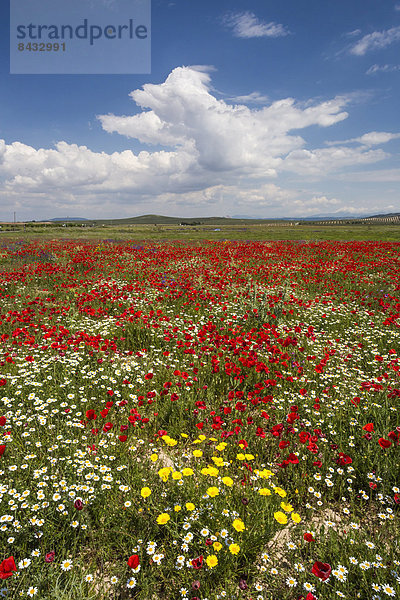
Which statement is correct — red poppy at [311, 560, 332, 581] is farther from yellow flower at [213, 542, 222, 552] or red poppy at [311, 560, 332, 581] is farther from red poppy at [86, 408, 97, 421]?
red poppy at [86, 408, 97, 421]

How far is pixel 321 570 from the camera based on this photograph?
177cm

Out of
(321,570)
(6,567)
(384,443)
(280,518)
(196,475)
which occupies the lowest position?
(196,475)

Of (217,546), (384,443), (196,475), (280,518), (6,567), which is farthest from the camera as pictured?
(196,475)

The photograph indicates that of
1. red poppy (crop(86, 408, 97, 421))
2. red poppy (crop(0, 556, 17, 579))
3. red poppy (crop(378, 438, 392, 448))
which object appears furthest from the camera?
red poppy (crop(86, 408, 97, 421))

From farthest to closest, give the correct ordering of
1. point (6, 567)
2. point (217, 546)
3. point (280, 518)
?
point (280, 518), point (217, 546), point (6, 567)

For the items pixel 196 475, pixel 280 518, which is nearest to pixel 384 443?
pixel 280 518

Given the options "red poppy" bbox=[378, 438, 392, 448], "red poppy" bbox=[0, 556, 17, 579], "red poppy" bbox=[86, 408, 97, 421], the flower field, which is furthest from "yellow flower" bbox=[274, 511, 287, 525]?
"red poppy" bbox=[86, 408, 97, 421]

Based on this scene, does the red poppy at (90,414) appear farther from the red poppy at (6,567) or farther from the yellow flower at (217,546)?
the yellow flower at (217,546)

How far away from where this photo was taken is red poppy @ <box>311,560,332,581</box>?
172 cm

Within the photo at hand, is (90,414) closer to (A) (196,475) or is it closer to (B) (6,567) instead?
(A) (196,475)

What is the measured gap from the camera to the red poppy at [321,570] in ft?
5.63

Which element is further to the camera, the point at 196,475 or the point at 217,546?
the point at 196,475

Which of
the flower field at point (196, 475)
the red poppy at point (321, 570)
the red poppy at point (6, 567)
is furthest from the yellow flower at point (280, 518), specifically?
the red poppy at point (6, 567)

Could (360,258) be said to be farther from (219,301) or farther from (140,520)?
(140,520)
